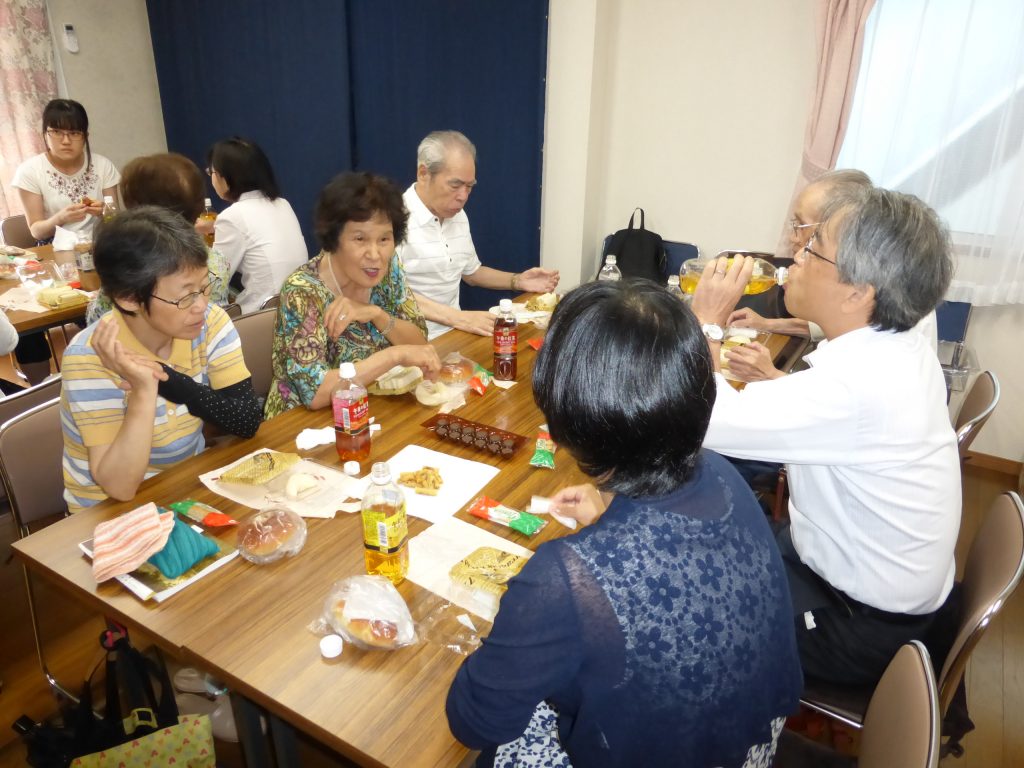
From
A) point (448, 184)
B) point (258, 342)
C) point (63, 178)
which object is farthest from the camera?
point (63, 178)

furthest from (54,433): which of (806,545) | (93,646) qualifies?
(806,545)

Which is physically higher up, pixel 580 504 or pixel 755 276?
pixel 755 276

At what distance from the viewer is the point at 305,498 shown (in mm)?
1458

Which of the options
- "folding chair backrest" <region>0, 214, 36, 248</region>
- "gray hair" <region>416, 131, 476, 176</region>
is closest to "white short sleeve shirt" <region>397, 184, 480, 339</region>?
"gray hair" <region>416, 131, 476, 176</region>

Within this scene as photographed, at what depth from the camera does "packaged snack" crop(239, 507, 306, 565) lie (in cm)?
127

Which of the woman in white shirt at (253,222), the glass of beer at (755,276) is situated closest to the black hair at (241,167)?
the woman in white shirt at (253,222)

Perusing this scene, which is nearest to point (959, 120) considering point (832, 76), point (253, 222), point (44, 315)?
point (832, 76)

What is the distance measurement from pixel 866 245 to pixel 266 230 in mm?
2561

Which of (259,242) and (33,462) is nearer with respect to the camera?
(33,462)

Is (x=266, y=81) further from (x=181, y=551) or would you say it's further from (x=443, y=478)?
(x=181, y=551)

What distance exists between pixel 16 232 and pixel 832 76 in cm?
455

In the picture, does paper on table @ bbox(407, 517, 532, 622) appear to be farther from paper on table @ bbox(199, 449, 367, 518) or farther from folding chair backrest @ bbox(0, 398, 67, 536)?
folding chair backrest @ bbox(0, 398, 67, 536)

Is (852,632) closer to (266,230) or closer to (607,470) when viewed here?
(607,470)

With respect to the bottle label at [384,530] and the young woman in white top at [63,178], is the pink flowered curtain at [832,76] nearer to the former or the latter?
the bottle label at [384,530]
